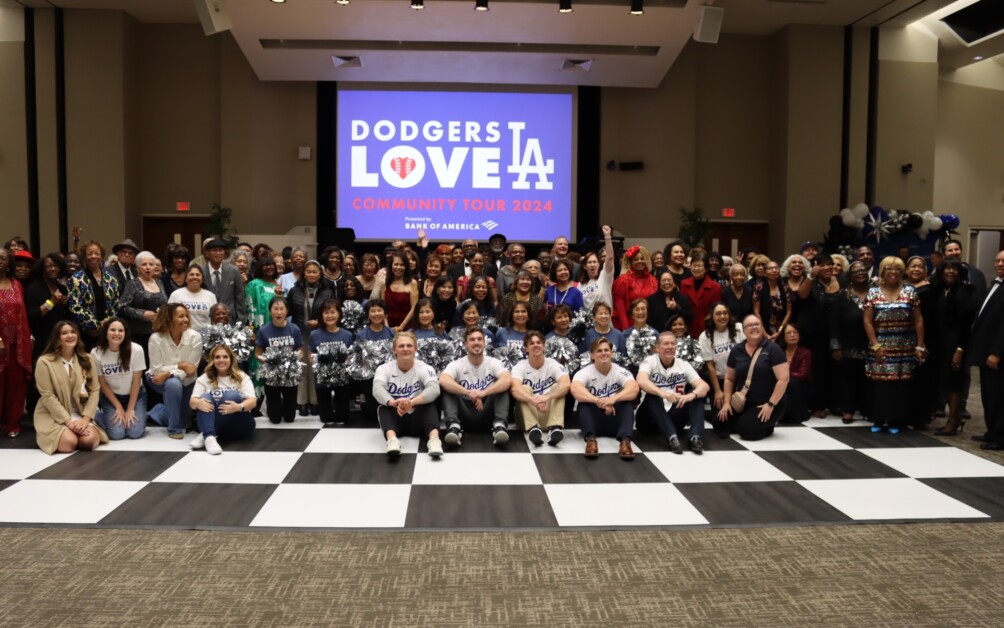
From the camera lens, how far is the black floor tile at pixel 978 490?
397cm

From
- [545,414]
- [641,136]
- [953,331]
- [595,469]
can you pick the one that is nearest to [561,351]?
[545,414]

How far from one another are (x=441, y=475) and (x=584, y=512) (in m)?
1.02

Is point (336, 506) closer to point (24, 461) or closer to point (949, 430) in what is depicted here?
point (24, 461)

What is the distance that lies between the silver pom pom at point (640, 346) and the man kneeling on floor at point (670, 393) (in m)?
0.32

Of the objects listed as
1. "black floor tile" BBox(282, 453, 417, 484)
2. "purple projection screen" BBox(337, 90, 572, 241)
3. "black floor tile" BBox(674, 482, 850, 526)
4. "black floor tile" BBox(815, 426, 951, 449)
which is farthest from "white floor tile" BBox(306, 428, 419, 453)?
"purple projection screen" BBox(337, 90, 572, 241)

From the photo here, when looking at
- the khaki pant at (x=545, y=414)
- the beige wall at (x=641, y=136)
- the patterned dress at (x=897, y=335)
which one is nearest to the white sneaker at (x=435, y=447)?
the khaki pant at (x=545, y=414)

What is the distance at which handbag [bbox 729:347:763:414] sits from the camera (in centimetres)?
546

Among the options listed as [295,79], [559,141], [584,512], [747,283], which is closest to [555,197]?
[559,141]

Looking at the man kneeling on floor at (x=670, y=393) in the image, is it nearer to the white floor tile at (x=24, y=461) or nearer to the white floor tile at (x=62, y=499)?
the white floor tile at (x=62, y=499)

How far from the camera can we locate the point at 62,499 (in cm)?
396

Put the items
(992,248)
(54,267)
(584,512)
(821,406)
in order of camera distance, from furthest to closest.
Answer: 1. (992,248)
2. (821,406)
3. (54,267)
4. (584,512)

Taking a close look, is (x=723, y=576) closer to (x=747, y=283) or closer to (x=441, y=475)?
(x=441, y=475)

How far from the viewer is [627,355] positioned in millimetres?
5859

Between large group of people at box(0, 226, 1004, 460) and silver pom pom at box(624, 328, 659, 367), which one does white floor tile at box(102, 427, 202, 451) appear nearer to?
large group of people at box(0, 226, 1004, 460)
